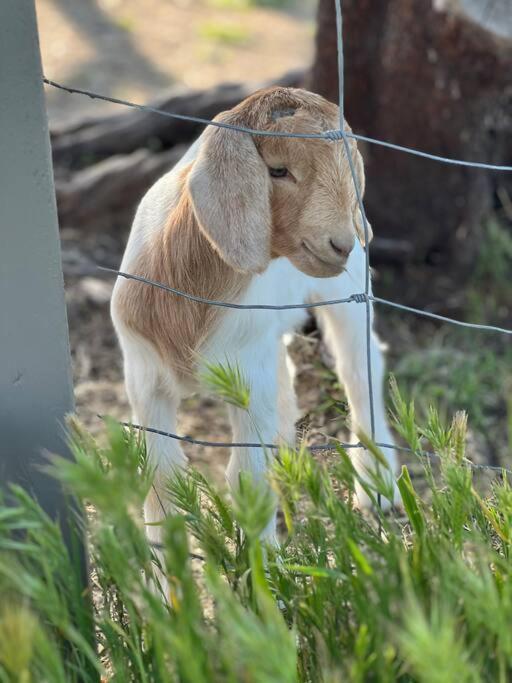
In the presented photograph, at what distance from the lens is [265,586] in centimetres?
155

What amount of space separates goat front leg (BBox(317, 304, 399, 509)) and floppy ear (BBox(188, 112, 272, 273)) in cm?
73

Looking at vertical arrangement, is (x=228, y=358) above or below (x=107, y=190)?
below

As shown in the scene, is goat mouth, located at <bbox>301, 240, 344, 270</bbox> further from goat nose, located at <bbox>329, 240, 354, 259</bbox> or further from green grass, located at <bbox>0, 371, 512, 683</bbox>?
green grass, located at <bbox>0, 371, 512, 683</bbox>

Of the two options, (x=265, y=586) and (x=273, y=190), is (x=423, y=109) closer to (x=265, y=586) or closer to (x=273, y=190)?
(x=273, y=190)

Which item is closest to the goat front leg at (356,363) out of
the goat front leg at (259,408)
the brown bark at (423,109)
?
the goat front leg at (259,408)

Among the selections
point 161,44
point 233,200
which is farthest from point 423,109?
point 161,44


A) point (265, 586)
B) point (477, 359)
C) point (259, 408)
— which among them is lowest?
point (265, 586)

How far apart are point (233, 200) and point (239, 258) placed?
0.11m

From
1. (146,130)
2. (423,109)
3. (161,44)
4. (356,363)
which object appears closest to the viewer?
(356,363)

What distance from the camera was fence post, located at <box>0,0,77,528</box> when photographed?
1681 millimetres

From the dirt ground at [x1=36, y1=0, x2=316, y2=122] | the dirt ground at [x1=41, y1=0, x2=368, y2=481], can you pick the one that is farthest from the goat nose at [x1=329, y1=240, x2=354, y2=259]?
the dirt ground at [x1=36, y1=0, x2=316, y2=122]

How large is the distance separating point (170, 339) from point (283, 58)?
21.1 ft

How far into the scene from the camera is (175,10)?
9.10 metres

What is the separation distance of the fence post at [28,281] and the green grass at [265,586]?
0.12 meters
